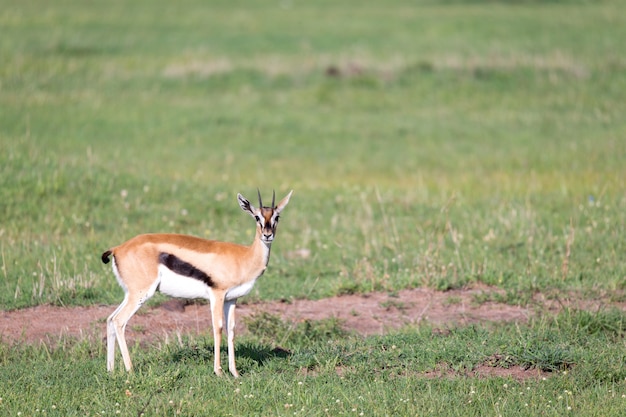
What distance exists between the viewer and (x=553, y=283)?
1026 cm

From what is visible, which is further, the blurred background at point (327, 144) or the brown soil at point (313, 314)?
the blurred background at point (327, 144)

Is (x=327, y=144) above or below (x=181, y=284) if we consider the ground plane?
above

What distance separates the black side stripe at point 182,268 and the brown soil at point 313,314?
1.12m

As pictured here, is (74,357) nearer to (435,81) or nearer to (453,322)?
(453,322)

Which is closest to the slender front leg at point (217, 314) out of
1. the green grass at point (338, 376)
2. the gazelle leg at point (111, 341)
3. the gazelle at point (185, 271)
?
the gazelle at point (185, 271)

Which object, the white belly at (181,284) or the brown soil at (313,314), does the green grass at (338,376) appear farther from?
the white belly at (181,284)

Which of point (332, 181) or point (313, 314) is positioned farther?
point (332, 181)

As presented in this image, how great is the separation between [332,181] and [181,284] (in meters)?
9.03

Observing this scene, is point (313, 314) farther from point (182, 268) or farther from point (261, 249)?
point (182, 268)

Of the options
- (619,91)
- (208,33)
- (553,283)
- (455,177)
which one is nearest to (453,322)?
(553,283)

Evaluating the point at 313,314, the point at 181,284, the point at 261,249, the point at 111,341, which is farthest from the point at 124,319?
the point at 313,314

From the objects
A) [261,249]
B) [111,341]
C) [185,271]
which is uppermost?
[261,249]

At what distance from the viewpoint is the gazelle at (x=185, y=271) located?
7.24 meters

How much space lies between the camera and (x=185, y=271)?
725 cm
